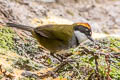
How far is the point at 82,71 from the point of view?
4500 mm

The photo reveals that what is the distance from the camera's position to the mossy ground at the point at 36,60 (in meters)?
4.38

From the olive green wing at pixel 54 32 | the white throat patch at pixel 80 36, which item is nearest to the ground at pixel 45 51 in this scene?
the white throat patch at pixel 80 36

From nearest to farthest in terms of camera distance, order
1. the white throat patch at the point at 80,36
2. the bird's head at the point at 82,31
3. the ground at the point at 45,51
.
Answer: the ground at the point at 45,51 < the white throat patch at the point at 80,36 < the bird's head at the point at 82,31

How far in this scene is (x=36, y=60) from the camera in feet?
16.8

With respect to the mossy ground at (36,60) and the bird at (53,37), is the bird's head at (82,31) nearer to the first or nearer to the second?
the bird at (53,37)

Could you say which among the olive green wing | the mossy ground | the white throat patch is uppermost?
the olive green wing

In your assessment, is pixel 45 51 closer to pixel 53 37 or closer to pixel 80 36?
pixel 53 37

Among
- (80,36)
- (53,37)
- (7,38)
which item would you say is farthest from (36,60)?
(80,36)

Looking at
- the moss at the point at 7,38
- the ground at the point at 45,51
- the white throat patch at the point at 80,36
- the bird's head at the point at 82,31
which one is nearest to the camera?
the ground at the point at 45,51

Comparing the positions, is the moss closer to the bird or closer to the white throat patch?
the bird

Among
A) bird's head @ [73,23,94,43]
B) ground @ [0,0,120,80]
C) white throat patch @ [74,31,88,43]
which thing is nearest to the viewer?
ground @ [0,0,120,80]

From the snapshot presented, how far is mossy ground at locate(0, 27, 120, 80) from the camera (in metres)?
4.38

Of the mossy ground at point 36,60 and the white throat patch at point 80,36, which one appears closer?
the mossy ground at point 36,60

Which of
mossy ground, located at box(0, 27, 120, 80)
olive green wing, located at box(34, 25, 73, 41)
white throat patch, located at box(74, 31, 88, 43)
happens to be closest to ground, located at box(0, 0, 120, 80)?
mossy ground, located at box(0, 27, 120, 80)
